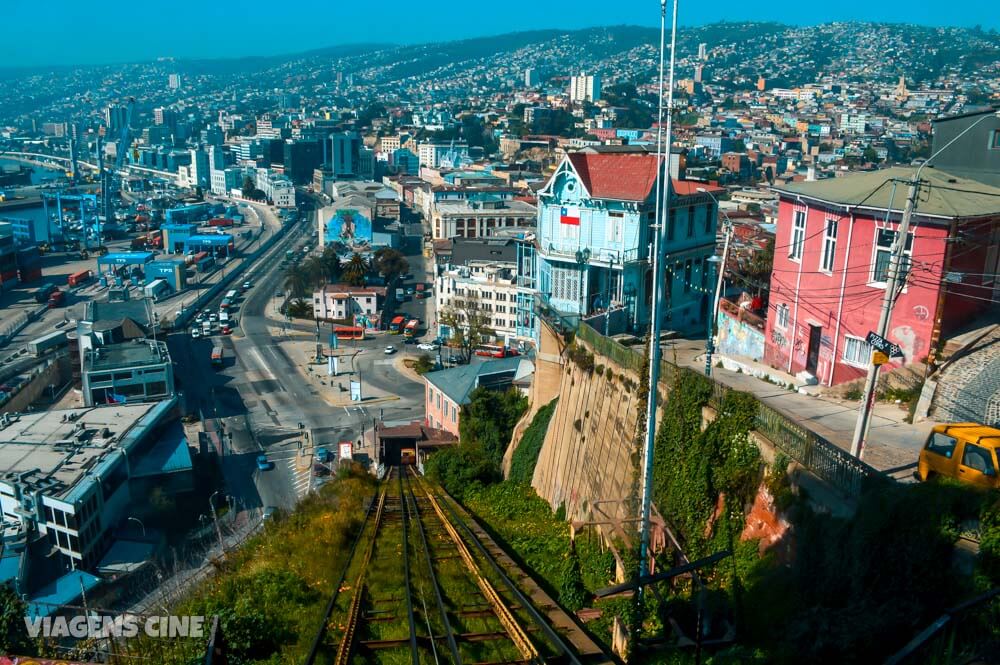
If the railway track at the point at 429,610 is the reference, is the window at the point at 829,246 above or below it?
above

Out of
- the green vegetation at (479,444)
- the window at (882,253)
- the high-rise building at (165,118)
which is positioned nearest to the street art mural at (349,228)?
the green vegetation at (479,444)

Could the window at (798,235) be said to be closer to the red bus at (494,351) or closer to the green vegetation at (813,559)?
the green vegetation at (813,559)

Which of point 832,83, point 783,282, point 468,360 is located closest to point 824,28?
point 832,83

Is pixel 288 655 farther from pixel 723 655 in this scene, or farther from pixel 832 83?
pixel 832 83

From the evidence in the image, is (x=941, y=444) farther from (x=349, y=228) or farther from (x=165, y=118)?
(x=165, y=118)

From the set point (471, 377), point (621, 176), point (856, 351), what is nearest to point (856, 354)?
point (856, 351)

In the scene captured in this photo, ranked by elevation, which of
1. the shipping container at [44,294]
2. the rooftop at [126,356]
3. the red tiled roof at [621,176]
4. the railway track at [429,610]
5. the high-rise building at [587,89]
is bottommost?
the shipping container at [44,294]

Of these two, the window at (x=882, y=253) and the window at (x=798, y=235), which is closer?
the window at (x=882, y=253)
